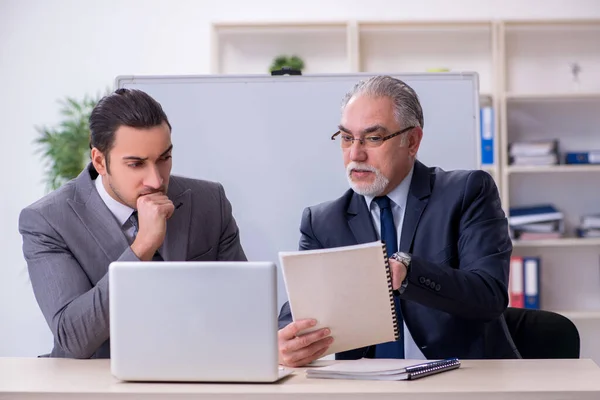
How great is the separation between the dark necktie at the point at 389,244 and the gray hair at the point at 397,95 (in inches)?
9.6

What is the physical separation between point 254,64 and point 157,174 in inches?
113

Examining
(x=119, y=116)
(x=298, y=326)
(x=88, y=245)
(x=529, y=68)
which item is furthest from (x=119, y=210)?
(x=529, y=68)

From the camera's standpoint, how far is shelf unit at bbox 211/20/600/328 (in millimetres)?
4914

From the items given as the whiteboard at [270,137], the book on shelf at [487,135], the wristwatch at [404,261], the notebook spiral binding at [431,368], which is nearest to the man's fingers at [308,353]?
the notebook spiral binding at [431,368]

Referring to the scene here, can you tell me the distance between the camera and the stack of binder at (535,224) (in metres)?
4.71

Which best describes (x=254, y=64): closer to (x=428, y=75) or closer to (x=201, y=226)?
(x=428, y=75)

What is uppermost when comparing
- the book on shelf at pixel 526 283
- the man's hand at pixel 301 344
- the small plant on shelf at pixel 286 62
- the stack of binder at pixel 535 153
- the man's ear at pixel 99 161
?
the small plant on shelf at pixel 286 62

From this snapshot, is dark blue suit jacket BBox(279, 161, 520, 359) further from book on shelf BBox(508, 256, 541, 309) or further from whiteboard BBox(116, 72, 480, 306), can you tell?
book on shelf BBox(508, 256, 541, 309)

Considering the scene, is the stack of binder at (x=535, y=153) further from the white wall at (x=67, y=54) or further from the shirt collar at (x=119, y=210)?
the shirt collar at (x=119, y=210)

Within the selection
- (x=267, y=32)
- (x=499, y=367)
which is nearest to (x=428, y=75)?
(x=499, y=367)

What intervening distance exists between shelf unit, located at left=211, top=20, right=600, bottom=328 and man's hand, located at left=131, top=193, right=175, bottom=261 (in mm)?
2867

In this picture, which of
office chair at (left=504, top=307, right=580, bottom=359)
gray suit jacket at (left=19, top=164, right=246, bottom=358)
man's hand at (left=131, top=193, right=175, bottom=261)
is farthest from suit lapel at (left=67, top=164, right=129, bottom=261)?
office chair at (left=504, top=307, right=580, bottom=359)

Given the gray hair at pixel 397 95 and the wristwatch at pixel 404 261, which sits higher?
the gray hair at pixel 397 95

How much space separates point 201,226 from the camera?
238cm
